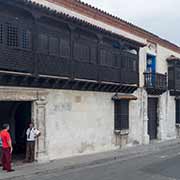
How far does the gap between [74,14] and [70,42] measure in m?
2.07

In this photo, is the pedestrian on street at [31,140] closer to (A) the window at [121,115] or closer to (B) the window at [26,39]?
(B) the window at [26,39]

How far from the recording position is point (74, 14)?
1786 cm

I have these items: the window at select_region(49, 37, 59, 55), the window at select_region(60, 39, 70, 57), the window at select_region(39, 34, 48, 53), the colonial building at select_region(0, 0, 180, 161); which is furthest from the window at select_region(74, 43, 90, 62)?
the window at select_region(39, 34, 48, 53)

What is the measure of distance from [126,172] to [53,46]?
5545 mm

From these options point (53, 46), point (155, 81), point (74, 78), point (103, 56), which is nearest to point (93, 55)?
point (103, 56)

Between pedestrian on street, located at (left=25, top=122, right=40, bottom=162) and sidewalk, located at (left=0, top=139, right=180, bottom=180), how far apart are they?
1.36ft

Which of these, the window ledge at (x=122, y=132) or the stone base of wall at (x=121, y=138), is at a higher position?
the window ledge at (x=122, y=132)

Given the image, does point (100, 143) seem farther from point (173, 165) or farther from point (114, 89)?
point (173, 165)

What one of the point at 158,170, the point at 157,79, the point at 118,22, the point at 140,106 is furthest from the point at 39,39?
the point at 157,79

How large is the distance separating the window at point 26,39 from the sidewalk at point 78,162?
4149 mm

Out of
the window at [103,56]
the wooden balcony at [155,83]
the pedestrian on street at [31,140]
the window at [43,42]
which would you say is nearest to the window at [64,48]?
the window at [43,42]

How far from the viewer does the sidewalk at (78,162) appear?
12631mm

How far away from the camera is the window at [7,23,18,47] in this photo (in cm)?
1339

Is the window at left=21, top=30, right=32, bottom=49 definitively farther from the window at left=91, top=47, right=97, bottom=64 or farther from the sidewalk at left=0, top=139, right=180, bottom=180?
the window at left=91, top=47, right=97, bottom=64
